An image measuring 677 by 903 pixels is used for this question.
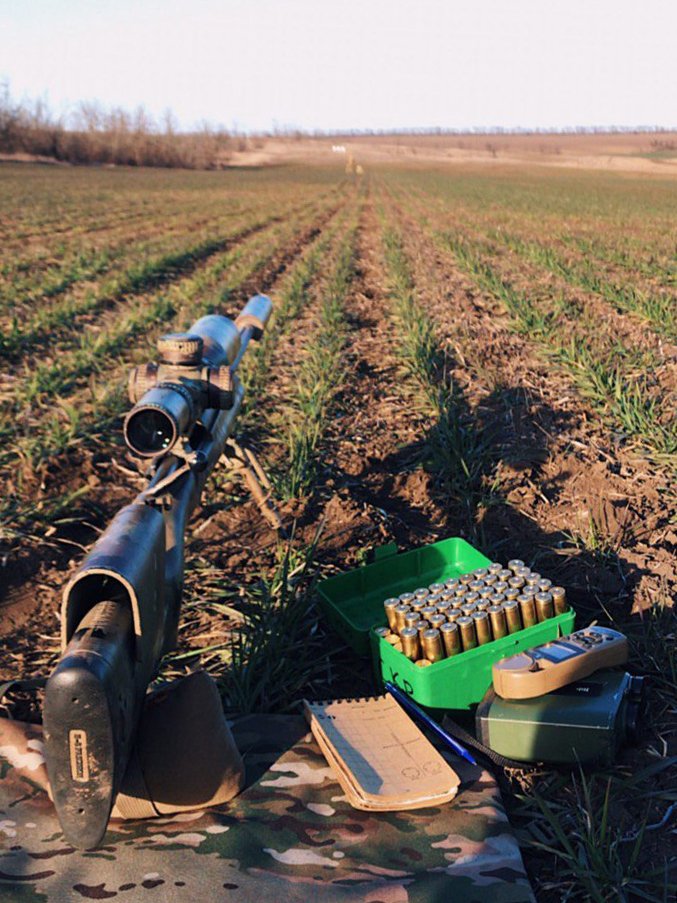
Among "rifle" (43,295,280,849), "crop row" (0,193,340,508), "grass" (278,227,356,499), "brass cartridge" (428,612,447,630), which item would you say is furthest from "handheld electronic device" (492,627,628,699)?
"crop row" (0,193,340,508)

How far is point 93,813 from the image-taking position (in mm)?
1818

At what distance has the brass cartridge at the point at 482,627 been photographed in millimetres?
3145

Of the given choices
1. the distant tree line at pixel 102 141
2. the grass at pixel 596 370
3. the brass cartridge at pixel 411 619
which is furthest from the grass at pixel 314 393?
the distant tree line at pixel 102 141

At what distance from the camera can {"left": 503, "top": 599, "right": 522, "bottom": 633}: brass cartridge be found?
3.18 m

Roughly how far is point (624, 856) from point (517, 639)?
862mm

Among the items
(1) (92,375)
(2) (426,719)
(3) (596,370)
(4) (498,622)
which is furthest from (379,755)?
(1) (92,375)

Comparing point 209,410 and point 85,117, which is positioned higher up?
point 85,117

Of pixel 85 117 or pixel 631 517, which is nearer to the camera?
pixel 631 517

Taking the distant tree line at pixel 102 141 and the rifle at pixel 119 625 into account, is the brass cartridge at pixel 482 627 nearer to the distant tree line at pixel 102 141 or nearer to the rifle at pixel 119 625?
the rifle at pixel 119 625

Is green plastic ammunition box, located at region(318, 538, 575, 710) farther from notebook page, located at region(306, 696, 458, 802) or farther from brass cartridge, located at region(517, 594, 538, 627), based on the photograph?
notebook page, located at region(306, 696, 458, 802)

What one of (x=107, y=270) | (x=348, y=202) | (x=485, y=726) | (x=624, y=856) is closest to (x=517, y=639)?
(x=485, y=726)

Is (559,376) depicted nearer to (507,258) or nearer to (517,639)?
(517,639)

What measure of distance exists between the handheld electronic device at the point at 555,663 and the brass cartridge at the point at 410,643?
0.35 metres

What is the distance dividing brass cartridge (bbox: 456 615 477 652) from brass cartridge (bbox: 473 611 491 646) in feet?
0.05
